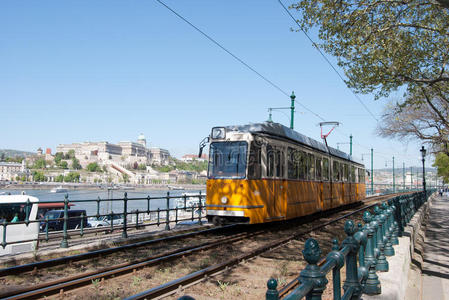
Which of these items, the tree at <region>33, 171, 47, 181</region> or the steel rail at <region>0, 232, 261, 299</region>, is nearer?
the steel rail at <region>0, 232, 261, 299</region>

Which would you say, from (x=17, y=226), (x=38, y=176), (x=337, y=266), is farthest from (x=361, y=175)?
(x=38, y=176)

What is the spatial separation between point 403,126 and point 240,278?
24612 millimetres

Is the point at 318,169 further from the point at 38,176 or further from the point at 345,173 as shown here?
the point at 38,176

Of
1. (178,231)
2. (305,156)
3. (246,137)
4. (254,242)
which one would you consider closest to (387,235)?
(254,242)

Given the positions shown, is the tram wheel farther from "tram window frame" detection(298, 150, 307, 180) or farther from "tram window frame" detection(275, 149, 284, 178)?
"tram window frame" detection(298, 150, 307, 180)

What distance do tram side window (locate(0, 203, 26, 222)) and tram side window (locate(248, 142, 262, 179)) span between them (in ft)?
23.2

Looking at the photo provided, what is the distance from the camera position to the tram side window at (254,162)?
1154 cm

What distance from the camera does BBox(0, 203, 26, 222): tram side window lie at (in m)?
12.2

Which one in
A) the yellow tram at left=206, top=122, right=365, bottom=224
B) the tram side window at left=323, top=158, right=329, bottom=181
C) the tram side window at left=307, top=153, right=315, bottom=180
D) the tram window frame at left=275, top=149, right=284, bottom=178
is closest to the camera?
the yellow tram at left=206, top=122, right=365, bottom=224

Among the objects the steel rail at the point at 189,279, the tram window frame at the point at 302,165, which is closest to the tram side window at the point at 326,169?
the tram window frame at the point at 302,165

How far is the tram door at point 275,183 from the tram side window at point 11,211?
24.9 feet

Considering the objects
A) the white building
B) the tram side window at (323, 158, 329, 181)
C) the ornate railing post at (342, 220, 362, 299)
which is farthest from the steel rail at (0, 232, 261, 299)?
the white building

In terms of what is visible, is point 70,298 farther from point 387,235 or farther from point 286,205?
point 286,205

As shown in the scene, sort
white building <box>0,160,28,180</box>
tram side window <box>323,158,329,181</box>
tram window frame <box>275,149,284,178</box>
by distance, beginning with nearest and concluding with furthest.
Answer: tram window frame <box>275,149,284,178</box> → tram side window <box>323,158,329,181</box> → white building <box>0,160,28,180</box>
